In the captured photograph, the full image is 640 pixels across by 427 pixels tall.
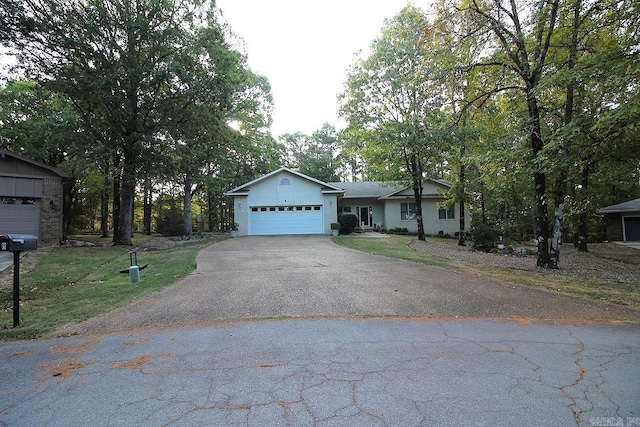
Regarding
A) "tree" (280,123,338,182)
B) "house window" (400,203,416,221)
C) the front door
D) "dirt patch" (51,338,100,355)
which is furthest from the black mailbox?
"tree" (280,123,338,182)

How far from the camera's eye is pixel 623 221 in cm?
2430

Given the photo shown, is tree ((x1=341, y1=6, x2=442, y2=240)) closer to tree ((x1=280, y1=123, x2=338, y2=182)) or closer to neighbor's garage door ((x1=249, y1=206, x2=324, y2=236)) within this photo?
neighbor's garage door ((x1=249, y1=206, x2=324, y2=236))

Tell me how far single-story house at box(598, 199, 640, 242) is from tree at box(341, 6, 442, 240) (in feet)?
46.0

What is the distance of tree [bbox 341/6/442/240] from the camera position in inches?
665

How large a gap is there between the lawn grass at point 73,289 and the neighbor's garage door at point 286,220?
1077cm

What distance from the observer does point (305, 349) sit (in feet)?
12.7

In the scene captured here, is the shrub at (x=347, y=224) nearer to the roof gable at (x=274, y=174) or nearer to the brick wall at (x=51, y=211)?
the roof gable at (x=274, y=174)

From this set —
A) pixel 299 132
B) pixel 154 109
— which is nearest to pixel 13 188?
pixel 154 109

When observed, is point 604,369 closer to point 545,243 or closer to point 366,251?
point 545,243

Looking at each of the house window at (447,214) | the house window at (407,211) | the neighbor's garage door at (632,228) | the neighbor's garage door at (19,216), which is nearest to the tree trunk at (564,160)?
the house window at (407,211)

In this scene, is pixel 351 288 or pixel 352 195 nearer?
pixel 351 288

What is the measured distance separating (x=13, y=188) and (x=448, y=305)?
20.1 m

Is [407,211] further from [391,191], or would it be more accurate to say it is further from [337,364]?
[337,364]

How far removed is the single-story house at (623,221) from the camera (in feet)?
75.9
